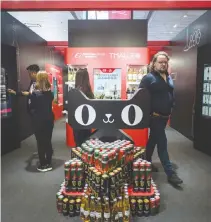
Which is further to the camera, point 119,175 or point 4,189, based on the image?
point 4,189

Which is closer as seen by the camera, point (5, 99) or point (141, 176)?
point (141, 176)

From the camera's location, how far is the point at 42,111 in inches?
142

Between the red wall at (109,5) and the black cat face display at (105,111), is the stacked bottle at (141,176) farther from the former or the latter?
the red wall at (109,5)

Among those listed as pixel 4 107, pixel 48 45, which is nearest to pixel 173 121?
pixel 48 45

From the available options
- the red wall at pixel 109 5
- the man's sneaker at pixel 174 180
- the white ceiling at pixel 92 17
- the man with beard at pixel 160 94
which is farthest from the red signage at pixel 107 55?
the man's sneaker at pixel 174 180

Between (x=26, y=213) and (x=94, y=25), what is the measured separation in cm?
398

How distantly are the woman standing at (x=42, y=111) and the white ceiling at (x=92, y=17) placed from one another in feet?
10.9

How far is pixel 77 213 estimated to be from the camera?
2.43 m

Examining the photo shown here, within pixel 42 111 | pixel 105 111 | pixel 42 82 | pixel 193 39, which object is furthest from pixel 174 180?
pixel 193 39

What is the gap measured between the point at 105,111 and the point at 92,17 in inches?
240

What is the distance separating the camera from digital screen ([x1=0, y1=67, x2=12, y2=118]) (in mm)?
4463

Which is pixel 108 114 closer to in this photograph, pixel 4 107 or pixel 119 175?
pixel 119 175

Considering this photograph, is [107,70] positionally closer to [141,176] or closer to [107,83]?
[107,83]

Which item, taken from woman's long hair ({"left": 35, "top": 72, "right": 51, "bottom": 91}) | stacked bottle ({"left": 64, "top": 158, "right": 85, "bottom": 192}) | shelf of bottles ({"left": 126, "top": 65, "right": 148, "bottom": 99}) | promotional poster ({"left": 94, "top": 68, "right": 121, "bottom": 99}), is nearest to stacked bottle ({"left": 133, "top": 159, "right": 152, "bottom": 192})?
stacked bottle ({"left": 64, "top": 158, "right": 85, "bottom": 192})
